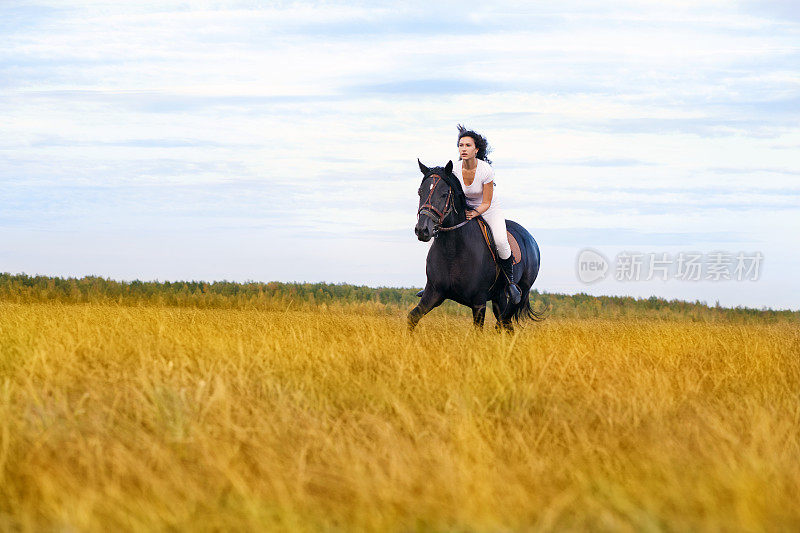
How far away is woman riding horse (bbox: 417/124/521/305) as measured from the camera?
9.23m

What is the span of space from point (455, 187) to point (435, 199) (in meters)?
0.45

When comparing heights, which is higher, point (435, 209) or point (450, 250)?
point (435, 209)

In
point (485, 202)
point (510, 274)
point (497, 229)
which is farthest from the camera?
point (510, 274)

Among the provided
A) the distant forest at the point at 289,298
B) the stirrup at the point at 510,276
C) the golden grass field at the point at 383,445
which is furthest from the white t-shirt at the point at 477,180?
the distant forest at the point at 289,298

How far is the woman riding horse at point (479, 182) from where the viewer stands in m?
9.23

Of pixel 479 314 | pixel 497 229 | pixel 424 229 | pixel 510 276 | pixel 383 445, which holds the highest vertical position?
pixel 497 229

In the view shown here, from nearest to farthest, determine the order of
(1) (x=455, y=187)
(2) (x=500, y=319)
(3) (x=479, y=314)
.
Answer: (1) (x=455, y=187)
(3) (x=479, y=314)
(2) (x=500, y=319)

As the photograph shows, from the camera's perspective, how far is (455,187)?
880 centimetres

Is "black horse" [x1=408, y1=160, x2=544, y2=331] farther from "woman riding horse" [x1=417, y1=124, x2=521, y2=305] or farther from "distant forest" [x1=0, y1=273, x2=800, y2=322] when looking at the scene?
"distant forest" [x1=0, y1=273, x2=800, y2=322]

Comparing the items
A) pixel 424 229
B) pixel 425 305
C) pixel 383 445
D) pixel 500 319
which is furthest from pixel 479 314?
pixel 383 445

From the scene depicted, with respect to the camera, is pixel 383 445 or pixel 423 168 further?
pixel 423 168

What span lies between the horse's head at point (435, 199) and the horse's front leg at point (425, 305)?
2.85 feet

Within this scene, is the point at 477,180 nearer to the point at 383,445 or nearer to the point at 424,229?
the point at 424,229

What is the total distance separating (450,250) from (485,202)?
2.49ft
